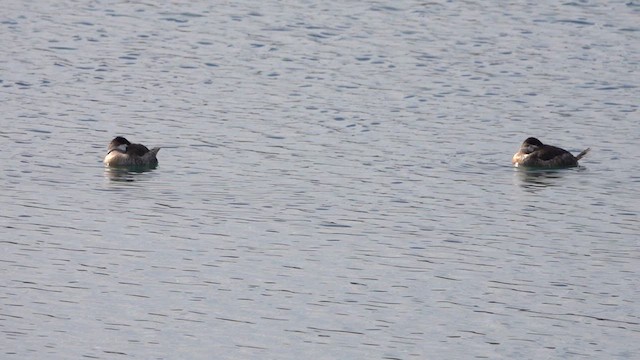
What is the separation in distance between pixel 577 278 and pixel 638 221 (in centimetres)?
386

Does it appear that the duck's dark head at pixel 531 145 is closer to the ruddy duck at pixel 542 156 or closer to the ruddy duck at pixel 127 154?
the ruddy duck at pixel 542 156

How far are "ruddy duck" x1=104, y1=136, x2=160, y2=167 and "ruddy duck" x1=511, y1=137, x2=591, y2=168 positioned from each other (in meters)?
6.86

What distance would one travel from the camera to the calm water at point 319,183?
18.8 metres

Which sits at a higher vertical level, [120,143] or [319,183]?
[120,143]

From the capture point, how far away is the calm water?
1875cm

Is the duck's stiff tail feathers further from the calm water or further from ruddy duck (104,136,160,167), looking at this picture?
ruddy duck (104,136,160,167)

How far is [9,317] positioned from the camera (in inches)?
732

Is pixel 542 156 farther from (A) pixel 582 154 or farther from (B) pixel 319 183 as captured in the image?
(B) pixel 319 183

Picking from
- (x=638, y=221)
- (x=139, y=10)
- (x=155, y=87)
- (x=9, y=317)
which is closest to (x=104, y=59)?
(x=155, y=87)

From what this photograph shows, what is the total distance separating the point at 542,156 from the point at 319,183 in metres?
4.67

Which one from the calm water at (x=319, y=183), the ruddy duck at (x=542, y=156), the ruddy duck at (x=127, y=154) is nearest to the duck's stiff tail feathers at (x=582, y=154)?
the ruddy duck at (x=542, y=156)

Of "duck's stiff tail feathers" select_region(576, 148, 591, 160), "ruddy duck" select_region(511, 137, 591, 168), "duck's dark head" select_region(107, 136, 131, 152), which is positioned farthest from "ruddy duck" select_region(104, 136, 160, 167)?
"duck's stiff tail feathers" select_region(576, 148, 591, 160)

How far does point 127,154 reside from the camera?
27.5 meters

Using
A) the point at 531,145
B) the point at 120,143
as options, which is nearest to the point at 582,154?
the point at 531,145
